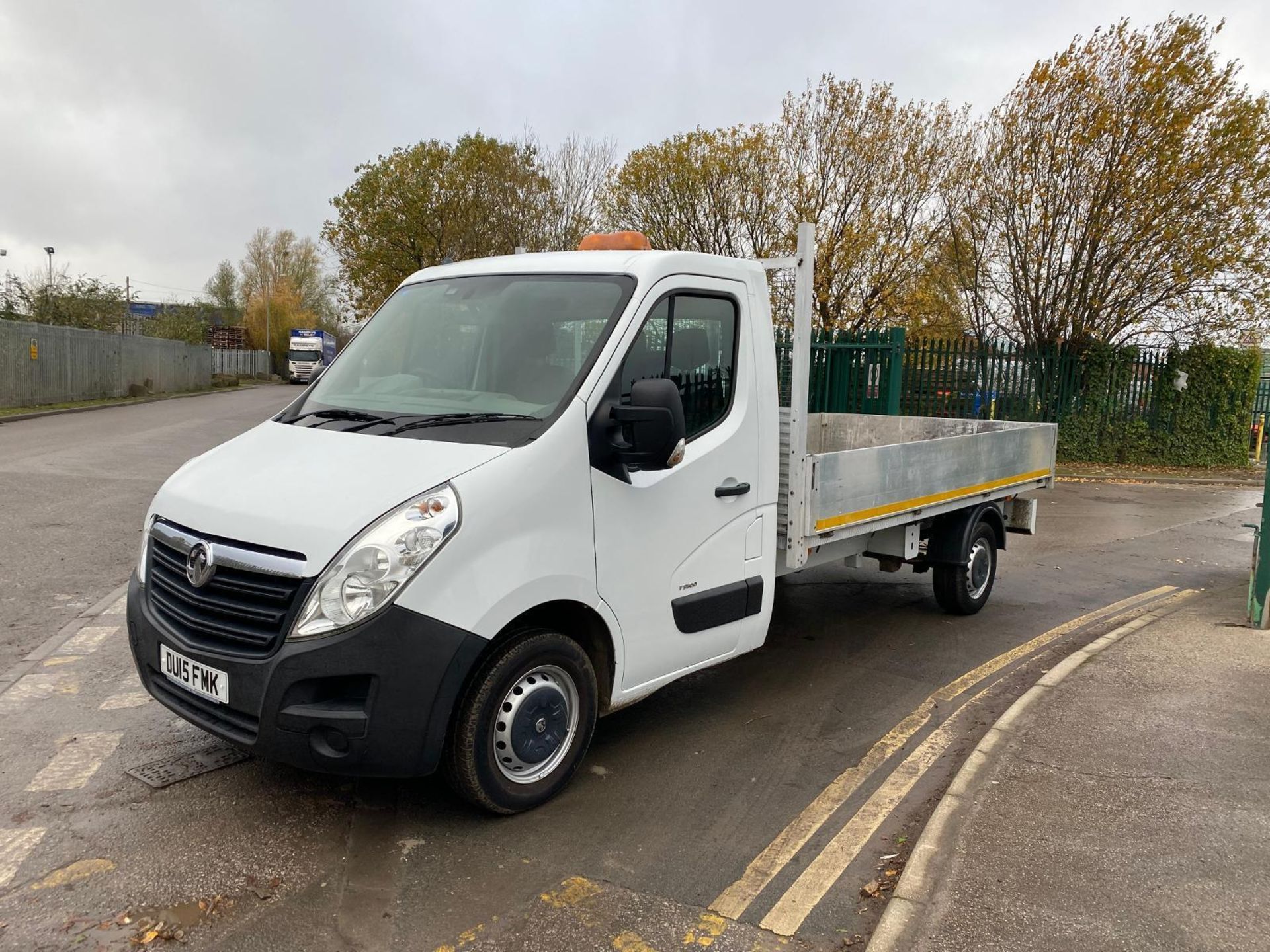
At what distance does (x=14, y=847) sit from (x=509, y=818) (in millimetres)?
1804

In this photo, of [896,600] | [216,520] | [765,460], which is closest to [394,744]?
[216,520]

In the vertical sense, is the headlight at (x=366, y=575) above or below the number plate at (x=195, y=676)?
above

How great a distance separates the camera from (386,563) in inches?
126

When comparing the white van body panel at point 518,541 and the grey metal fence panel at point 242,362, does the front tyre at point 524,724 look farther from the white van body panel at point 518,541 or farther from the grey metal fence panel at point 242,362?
the grey metal fence panel at point 242,362

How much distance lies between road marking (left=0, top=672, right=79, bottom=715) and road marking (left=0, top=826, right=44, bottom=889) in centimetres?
144

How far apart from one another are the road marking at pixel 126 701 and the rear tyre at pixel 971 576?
5319 mm

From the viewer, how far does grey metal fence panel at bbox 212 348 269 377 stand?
180 feet

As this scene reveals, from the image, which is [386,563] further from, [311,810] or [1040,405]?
[1040,405]

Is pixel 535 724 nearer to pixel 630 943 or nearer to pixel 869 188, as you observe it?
pixel 630 943

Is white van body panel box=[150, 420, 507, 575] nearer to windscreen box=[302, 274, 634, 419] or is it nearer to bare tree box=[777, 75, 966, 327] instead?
windscreen box=[302, 274, 634, 419]

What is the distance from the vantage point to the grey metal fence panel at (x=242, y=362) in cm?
5475

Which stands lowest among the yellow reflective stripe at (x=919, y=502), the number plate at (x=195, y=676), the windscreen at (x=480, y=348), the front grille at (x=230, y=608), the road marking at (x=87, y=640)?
the road marking at (x=87, y=640)

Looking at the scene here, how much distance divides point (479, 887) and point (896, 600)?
17.4 ft

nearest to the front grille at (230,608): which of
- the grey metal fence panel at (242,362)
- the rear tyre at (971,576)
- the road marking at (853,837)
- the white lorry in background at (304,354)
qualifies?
the road marking at (853,837)
